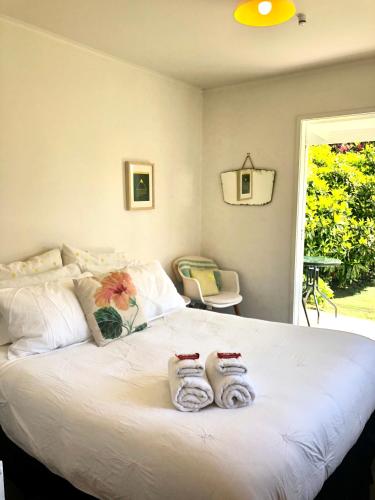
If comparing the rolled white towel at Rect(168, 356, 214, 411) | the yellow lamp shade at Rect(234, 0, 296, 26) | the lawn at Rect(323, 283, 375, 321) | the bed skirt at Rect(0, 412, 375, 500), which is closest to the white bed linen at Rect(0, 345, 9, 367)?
the bed skirt at Rect(0, 412, 375, 500)

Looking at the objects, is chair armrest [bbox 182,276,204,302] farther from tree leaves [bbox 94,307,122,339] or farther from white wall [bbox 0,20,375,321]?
tree leaves [bbox 94,307,122,339]

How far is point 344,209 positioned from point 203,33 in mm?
3415

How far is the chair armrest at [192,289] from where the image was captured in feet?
11.6

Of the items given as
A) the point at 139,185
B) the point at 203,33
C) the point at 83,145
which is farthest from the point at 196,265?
the point at 203,33

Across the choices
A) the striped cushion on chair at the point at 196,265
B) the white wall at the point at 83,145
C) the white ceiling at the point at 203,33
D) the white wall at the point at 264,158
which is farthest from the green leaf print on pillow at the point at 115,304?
the white wall at the point at 264,158

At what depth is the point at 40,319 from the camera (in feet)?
6.87

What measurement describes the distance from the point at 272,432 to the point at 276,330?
1.10 m

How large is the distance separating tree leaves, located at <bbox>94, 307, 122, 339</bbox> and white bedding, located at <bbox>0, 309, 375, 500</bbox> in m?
0.06

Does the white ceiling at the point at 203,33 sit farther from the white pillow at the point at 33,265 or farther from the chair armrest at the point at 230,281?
the chair armrest at the point at 230,281

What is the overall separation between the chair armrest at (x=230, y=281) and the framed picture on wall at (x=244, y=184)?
723 mm

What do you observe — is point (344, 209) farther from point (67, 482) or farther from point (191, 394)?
point (67, 482)

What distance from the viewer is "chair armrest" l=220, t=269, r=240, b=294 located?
387cm

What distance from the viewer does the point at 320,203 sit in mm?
5340

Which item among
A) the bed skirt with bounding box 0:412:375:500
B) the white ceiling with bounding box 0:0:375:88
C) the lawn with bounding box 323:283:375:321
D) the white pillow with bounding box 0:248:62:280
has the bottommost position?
the lawn with bounding box 323:283:375:321
